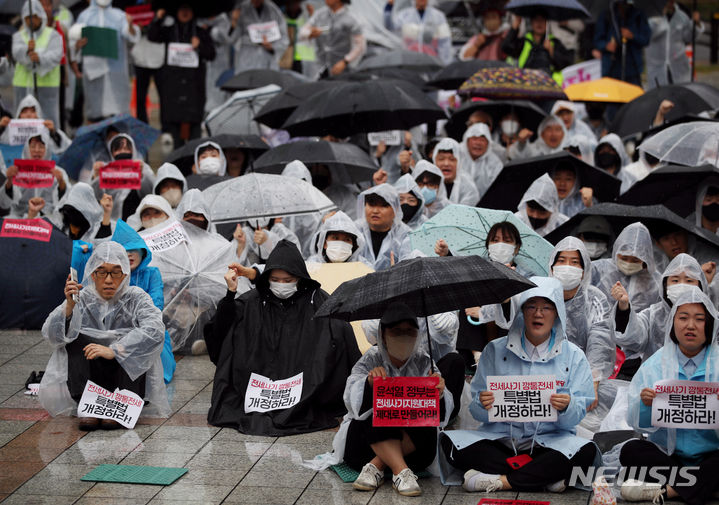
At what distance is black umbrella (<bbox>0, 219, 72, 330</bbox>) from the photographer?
1115 cm

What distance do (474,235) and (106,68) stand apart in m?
8.61

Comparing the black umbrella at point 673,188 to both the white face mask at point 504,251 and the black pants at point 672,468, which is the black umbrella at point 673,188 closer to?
the white face mask at point 504,251

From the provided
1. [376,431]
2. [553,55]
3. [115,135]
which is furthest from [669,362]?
[553,55]

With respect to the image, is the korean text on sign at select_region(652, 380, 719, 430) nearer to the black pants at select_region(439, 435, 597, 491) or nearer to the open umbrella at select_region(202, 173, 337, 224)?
the black pants at select_region(439, 435, 597, 491)

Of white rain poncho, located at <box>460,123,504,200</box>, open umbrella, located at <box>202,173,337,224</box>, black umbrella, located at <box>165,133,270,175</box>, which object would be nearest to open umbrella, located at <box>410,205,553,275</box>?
open umbrella, located at <box>202,173,337,224</box>

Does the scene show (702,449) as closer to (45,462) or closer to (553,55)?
(45,462)

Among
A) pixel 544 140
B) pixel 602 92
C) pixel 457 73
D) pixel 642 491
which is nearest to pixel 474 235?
pixel 642 491

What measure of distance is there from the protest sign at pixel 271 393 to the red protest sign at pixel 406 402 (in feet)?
4.43

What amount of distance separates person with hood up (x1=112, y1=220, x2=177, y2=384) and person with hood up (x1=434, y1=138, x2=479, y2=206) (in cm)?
408

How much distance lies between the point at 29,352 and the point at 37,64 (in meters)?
6.52

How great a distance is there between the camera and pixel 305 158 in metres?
12.2

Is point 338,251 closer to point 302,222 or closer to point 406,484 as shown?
point 302,222

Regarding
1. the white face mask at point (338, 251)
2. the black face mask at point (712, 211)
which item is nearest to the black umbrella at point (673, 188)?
the black face mask at point (712, 211)

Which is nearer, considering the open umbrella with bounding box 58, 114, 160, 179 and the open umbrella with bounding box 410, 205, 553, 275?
the open umbrella with bounding box 410, 205, 553, 275
